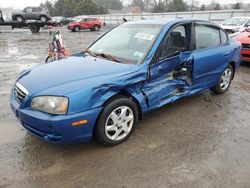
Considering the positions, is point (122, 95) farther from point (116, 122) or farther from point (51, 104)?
point (51, 104)

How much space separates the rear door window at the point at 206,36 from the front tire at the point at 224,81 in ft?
2.40

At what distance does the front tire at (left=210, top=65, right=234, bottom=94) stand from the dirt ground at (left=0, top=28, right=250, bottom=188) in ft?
3.13

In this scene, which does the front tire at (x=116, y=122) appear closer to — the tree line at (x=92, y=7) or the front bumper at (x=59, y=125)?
the front bumper at (x=59, y=125)

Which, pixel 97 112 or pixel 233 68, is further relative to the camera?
pixel 233 68

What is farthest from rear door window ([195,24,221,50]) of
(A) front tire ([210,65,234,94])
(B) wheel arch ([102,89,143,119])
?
(B) wheel arch ([102,89,143,119])

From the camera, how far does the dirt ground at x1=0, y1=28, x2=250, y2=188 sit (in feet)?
9.33

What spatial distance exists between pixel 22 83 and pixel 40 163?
108cm

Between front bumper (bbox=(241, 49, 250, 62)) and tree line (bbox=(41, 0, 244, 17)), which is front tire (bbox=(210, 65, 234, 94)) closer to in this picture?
front bumper (bbox=(241, 49, 250, 62))

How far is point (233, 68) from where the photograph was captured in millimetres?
5719

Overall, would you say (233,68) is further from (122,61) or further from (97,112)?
(97,112)

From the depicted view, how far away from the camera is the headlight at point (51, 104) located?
293 cm

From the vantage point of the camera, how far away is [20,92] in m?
3.33

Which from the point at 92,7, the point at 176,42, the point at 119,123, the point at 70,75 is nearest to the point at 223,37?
the point at 176,42

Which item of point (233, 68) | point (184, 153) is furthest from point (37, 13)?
point (184, 153)
